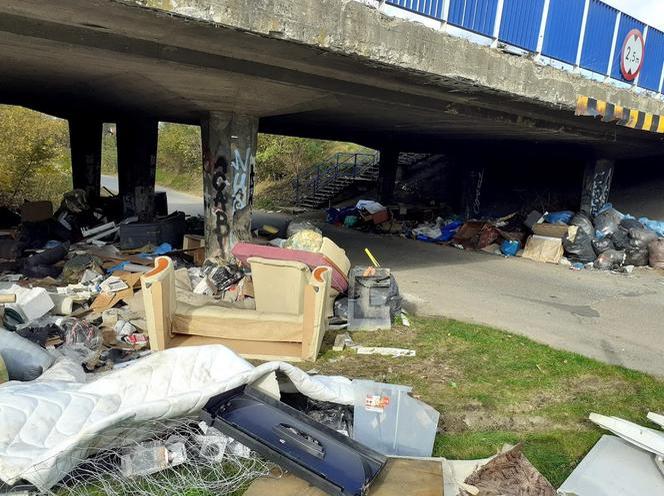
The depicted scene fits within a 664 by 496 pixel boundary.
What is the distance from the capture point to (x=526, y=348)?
17.9 feet

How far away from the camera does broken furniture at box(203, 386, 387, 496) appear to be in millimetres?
2461

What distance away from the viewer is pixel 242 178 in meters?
8.20

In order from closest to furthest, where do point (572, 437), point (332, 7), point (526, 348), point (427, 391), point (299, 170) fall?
point (572, 437) < point (427, 391) < point (332, 7) < point (526, 348) < point (299, 170)

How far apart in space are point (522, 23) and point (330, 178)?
16.2 meters

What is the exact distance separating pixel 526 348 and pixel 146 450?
417 cm

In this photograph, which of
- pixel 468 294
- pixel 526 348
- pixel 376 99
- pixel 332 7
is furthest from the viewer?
pixel 468 294

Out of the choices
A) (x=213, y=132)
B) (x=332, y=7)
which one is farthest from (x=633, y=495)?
(x=213, y=132)

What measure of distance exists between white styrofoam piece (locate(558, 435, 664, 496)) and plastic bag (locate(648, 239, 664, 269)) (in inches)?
344

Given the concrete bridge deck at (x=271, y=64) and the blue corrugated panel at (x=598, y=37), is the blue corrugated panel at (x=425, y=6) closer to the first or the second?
the concrete bridge deck at (x=271, y=64)

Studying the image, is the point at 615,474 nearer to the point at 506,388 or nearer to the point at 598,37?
the point at 506,388

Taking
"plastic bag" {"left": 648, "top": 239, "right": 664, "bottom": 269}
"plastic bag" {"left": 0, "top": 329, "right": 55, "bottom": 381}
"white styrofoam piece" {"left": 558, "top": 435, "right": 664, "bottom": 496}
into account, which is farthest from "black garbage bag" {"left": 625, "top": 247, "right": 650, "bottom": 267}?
"plastic bag" {"left": 0, "top": 329, "right": 55, "bottom": 381}

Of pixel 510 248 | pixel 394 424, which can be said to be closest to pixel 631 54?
pixel 510 248

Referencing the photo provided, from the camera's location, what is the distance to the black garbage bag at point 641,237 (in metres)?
10.7

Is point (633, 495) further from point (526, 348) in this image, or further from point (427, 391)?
point (526, 348)
